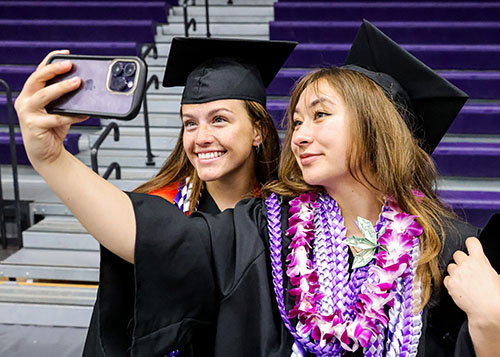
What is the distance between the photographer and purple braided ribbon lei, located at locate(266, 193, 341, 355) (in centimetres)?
135

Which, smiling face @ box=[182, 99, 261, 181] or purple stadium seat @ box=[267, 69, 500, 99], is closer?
smiling face @ box=[182, 99, 261, 181]

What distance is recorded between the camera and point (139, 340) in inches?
51.3

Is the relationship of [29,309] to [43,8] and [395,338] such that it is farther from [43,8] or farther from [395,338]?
[43,8]

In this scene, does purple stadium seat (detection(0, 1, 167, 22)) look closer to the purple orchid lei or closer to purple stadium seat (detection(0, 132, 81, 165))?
purple stadium seat (detection(0, 132, 81, 165))

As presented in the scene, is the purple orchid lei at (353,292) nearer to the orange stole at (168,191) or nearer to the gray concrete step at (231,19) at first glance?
the orange stole at (168,191)

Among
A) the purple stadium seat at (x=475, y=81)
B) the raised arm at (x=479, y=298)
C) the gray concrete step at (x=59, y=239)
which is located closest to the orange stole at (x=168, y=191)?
the raised arm at (x=479, y=298)

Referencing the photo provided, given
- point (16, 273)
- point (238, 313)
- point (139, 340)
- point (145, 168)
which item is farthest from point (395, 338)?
point (145, 168)

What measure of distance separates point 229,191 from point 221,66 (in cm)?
42

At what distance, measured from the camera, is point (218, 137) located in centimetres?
183

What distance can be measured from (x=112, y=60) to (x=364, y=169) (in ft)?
2.26

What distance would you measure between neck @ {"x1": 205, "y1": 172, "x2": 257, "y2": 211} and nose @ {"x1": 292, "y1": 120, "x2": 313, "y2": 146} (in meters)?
0.55

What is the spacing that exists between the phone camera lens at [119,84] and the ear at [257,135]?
92cm

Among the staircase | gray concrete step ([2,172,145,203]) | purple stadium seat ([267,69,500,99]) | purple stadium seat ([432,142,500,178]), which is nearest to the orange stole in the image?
the staircase

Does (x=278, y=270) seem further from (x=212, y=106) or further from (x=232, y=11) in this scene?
(x=232, y=11)
